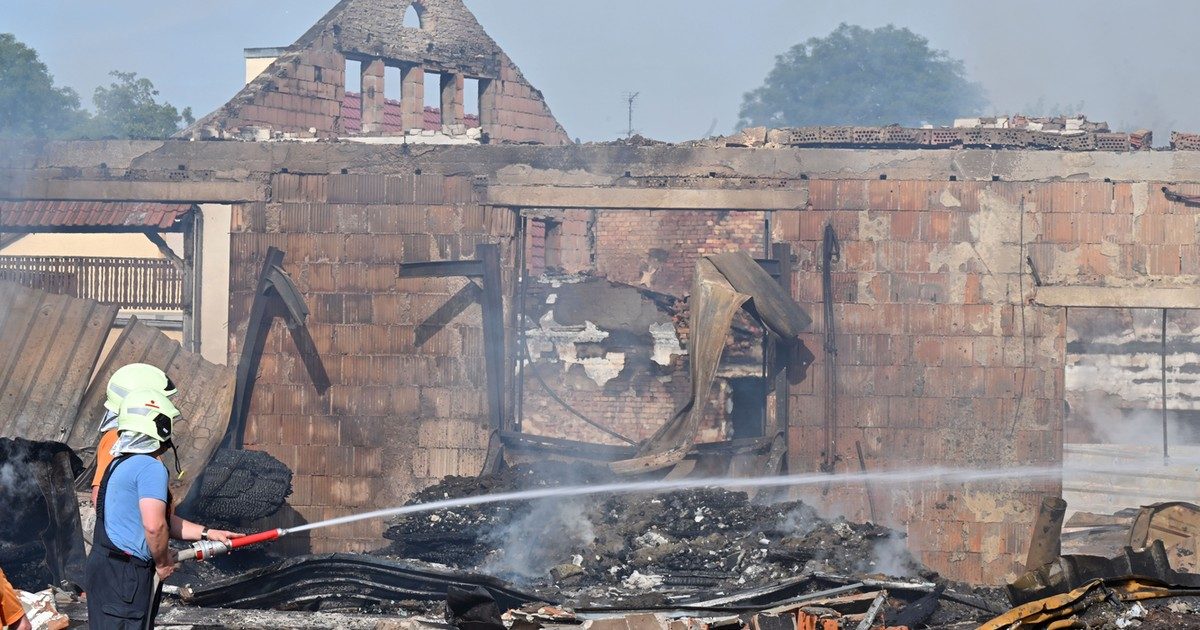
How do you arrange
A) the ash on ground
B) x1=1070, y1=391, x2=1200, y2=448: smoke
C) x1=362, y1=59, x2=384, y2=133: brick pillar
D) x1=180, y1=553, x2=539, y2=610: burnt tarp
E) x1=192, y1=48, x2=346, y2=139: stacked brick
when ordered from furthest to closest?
x1=362, y1=59, x2=384, y2=133: brick pillar < x1=192, y1=48, x2=346, y2=139: stacked brick < x1=1070, y1=391, x2=1200, y2=448: smoke < the ash on ground < x1=180, y1=553, x2=539, y2=610: burnt tarp

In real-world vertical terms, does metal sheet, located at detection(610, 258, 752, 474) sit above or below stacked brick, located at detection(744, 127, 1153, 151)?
below

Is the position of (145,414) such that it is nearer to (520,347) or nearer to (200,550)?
(200,550)

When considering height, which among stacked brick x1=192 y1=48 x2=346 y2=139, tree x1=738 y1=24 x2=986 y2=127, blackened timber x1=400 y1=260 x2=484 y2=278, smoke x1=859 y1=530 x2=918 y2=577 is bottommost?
smoke x1=859 y1=530 x2=918 y2=577

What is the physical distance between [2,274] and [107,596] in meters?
11.4

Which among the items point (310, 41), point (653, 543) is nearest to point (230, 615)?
point (653, 543)

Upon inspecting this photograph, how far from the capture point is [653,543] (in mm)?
10953

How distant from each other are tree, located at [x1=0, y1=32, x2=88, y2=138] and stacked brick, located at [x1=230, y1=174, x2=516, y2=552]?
31190mm

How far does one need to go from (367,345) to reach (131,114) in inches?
1496

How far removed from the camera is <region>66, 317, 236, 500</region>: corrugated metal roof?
11.4 m

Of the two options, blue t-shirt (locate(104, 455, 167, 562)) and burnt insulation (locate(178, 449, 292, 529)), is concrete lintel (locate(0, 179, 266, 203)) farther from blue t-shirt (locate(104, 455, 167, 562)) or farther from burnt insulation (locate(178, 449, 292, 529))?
blue t-shirt (locate(104, 455, 167, 562))

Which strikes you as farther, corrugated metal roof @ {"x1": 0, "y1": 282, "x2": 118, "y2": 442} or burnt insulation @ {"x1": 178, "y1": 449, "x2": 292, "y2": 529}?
corrugated metal roof @ {"x1": 0, "y1": 282, "x2": 118, "y2": 442}

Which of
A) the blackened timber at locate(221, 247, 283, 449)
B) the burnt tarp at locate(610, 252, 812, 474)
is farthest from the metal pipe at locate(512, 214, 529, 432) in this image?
the blackened timber at locate(221, 247, 283, 449)

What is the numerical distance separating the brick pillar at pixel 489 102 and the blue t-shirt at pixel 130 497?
21.2 meters

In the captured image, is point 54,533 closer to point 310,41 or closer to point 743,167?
point 743,167
